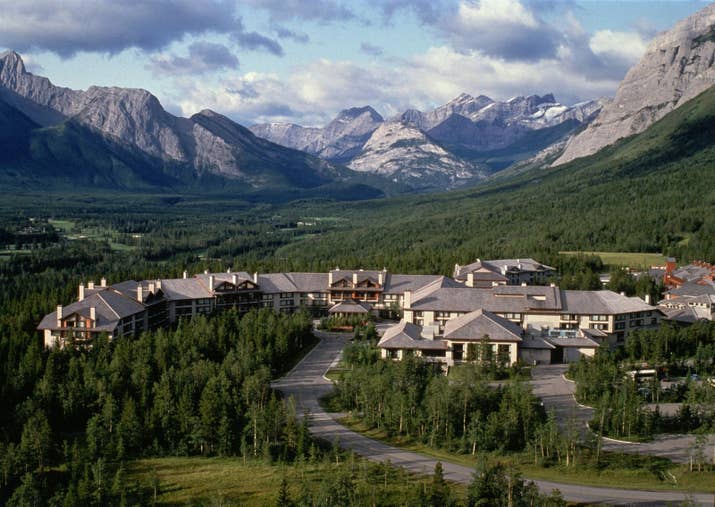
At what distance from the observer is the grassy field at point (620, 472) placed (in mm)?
35812

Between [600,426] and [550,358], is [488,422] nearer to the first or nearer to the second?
[600,426]

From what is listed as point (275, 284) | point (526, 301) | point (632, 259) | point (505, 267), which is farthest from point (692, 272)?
point (275, 284)

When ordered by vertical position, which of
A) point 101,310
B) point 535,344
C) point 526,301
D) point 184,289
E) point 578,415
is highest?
point 184,289

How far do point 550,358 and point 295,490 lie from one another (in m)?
31.9

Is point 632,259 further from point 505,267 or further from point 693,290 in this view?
point 693,290

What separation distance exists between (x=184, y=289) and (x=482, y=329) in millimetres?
34287

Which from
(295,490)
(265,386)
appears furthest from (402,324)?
(295,490)

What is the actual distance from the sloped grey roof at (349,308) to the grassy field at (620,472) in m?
40.4

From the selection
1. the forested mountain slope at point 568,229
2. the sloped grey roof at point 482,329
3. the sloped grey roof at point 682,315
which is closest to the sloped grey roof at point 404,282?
the forested mountain slope at point 568,229

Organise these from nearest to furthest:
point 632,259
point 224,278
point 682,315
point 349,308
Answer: point 682,315
point 349,308
point 224,278
point 632,259

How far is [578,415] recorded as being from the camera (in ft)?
153

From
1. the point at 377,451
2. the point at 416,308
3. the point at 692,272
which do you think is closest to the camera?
the point at 377,451

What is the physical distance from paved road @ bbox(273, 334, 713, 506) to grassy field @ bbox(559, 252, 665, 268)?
70561mm

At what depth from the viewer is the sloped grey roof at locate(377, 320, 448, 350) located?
59.2 metres
